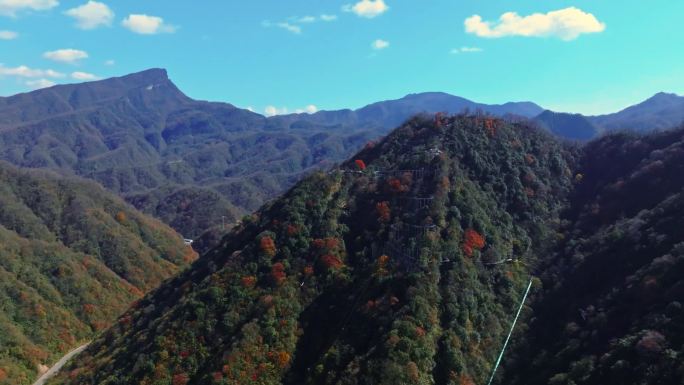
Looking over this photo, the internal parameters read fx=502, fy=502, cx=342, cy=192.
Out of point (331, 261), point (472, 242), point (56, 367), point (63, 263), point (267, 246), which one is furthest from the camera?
point (63, 263)

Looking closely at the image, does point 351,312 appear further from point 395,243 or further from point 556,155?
point 556,155

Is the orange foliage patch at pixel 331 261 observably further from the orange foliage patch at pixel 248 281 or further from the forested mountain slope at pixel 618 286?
the forested mountain slope at pixel 618 286

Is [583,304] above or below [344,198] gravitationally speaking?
below

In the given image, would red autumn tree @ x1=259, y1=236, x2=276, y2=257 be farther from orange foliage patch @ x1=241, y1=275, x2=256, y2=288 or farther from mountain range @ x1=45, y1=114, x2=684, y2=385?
orange foliage patch @ x1=241, y1=275, x2=256, y2=288

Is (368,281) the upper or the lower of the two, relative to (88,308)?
upper

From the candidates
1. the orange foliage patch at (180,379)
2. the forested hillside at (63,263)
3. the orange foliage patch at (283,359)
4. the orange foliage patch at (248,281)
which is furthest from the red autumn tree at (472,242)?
the forested hillside at (63,263)

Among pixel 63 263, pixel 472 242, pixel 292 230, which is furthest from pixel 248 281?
pixel 63 263

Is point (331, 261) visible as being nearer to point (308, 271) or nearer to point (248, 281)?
point (308, 271)

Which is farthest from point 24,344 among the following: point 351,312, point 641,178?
point 641,178
